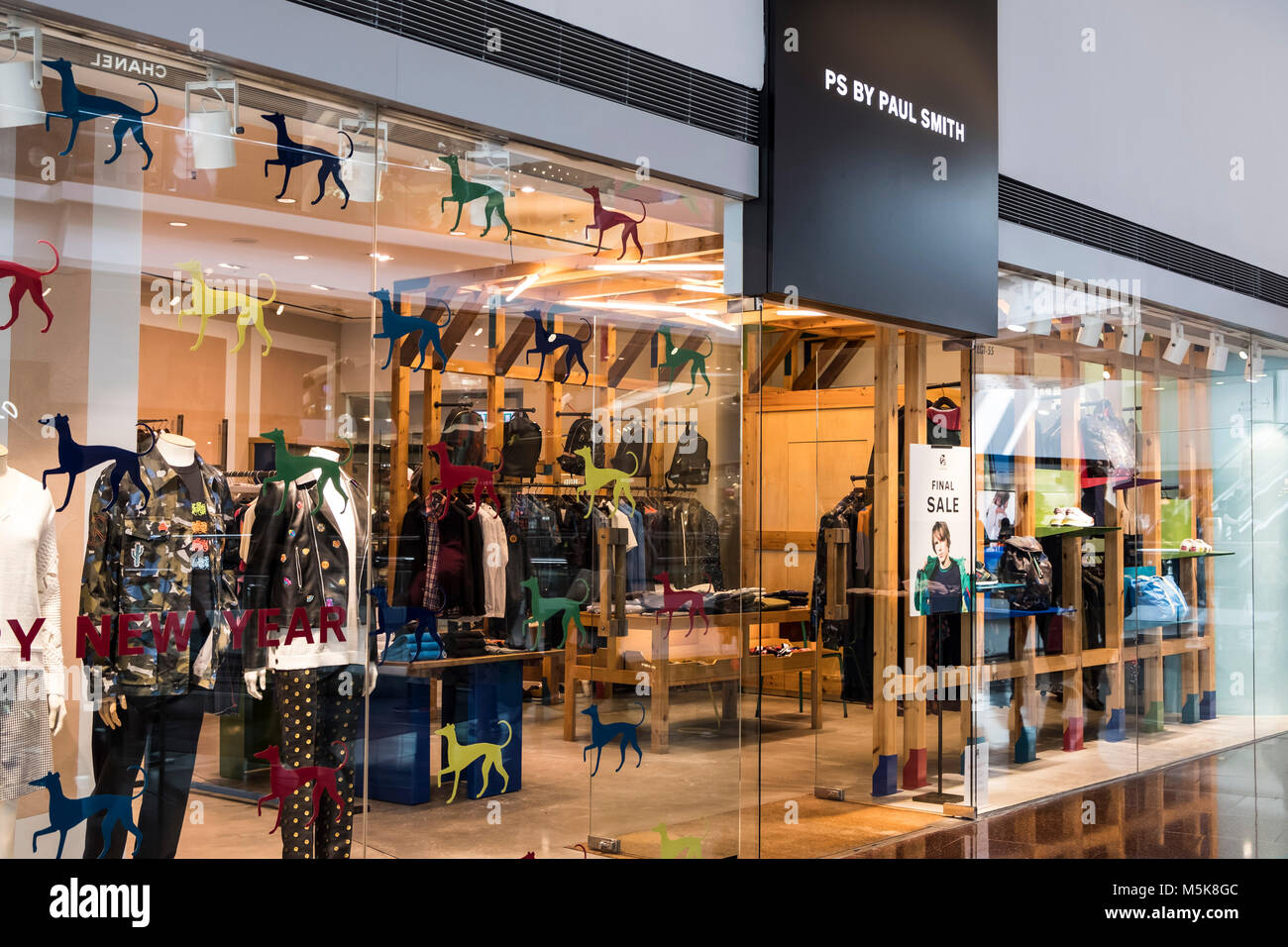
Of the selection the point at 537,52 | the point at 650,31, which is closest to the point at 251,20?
the point at 537,52

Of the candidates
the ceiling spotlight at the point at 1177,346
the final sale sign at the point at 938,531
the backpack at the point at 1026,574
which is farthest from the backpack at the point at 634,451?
the ceiling spotlight at the point at 1177,346

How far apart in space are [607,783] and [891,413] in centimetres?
277

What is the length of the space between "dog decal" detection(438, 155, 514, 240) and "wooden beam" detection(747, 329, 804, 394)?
4.59ft

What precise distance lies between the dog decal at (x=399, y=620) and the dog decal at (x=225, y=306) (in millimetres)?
855

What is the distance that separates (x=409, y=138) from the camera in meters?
3.96

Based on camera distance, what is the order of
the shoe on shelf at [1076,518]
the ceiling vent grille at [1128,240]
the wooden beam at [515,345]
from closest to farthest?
1. the wooden beam at [515,345]
2. the ceiling vent grille at [1128,240]
3. the shoe on shelf at [1076,518]

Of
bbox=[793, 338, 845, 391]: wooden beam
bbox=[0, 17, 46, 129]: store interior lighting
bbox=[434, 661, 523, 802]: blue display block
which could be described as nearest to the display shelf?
bbox=[793, 338, 845, 391]: wooden beam

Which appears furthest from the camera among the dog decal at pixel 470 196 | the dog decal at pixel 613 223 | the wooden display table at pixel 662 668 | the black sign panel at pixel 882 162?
the black sign panel at pixel 882 162

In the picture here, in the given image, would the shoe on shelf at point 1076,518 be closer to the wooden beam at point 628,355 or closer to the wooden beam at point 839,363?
the wooden beam at point 839,363

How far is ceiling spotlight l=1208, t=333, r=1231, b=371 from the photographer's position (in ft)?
27.2

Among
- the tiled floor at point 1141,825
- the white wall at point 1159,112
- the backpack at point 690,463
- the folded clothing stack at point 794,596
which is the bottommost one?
the tiled floor at point 1141,825

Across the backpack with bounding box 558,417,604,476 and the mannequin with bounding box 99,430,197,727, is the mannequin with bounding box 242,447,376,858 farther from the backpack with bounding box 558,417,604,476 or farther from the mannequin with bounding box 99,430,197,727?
the backpack with bounding box 558,417,604,476

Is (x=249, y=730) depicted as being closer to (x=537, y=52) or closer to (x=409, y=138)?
(x=409, y=138)

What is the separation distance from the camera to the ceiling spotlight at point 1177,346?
7.97m
